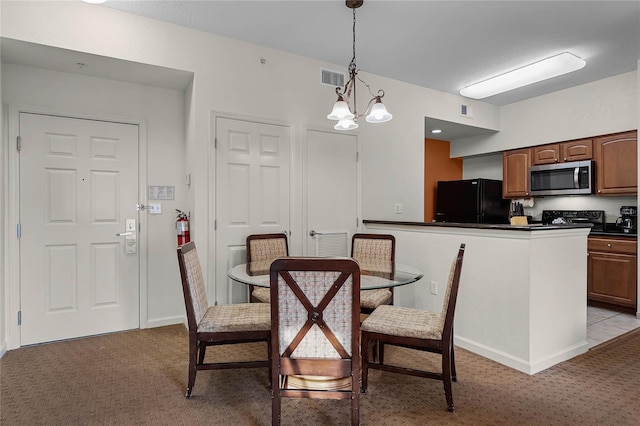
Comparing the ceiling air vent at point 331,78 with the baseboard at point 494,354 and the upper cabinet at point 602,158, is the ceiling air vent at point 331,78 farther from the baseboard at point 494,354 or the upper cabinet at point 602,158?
the upper cabinet at point 602,158

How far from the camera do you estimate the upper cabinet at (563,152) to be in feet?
14.6

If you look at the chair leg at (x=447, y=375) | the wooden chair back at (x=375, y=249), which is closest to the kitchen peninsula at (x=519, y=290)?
the wooden chair back at (x=375, y=249)

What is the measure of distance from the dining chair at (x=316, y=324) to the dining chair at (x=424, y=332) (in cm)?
45

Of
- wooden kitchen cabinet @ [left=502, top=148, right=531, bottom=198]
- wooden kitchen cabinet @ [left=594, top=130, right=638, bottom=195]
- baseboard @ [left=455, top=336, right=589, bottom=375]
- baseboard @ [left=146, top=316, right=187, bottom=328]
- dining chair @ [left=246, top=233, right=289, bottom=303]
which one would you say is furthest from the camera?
wooden kitchen cabinet @ [left=502, top=148, right=531, bottom=198]

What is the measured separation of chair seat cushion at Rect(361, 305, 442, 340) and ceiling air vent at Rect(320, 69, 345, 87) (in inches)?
101

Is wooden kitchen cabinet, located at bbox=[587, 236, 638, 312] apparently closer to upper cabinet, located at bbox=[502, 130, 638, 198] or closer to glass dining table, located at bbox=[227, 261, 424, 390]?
upper cabinet, located at bbox=[502, 130, 638, 198]

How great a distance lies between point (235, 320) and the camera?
2.20 m

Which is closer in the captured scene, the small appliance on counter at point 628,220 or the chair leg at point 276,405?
the chair leg at point 276,405

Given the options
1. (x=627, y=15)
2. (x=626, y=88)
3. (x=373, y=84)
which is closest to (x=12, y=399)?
(x=373, y=84)

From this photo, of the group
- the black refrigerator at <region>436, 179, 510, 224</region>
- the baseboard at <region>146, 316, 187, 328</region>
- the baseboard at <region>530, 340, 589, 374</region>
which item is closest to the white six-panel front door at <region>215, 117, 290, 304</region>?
the baseboard at <region>146, 316, 187, 328</region>

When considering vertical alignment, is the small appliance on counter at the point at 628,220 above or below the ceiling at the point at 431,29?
below

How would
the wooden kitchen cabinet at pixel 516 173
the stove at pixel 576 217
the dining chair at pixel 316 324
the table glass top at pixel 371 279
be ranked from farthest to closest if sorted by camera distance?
the wooden kitchen cabinet at pixel 516 173, the stove at pixel 576 217, the table glass top at pixel 371 279, the dining chair at pixel 316 324

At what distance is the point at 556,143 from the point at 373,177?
2589 millimetres

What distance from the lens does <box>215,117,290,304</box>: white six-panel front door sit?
3305 mm
